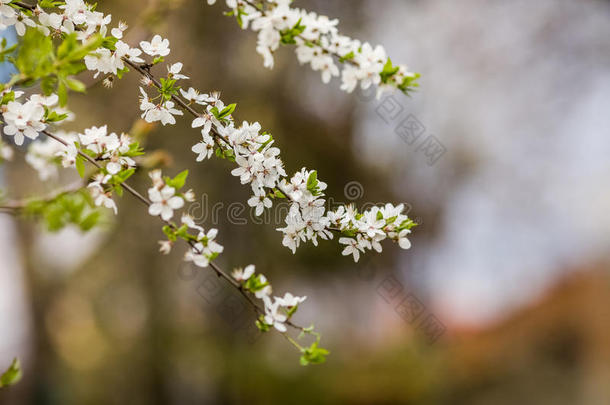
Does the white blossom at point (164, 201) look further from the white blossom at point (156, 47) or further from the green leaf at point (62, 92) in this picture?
the white blossom at point (156, 47)

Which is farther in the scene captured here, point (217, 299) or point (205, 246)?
point (217, 299)

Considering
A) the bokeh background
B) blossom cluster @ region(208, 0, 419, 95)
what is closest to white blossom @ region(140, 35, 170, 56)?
blossom cluster @ region(208, 0, 419, 95)

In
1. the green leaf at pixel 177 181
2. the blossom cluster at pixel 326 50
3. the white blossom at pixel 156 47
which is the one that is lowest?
the green leaf at pixel 177 181

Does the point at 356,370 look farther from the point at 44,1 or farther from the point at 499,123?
the point at 44,1

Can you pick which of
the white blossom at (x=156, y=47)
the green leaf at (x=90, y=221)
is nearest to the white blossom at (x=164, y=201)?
the green leaf at (x=90, y=221)

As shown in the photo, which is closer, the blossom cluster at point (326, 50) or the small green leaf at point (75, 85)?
the small green leaf at point (75, 85)

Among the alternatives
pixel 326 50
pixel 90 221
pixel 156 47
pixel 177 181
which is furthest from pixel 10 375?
pixel 326 50

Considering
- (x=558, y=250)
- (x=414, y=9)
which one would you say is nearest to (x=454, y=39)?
(x=414, y=9)

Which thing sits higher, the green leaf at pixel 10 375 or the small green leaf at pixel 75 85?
the small green leaf at pixel 75 85
